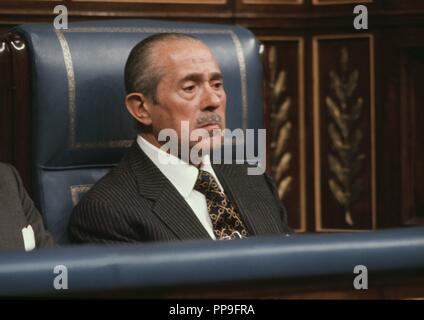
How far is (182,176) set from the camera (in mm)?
2334

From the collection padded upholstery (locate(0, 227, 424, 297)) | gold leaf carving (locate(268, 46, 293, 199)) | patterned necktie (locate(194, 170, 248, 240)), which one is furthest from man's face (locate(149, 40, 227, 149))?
gold leaf carving (locate(268, 46, 293, 199))

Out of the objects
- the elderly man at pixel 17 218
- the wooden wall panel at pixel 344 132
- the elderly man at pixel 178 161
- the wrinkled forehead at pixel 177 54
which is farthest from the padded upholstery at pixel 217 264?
the wooden wall panel at pixel 344 132

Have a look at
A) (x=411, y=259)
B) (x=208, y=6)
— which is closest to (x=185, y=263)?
(x=411, y=259)

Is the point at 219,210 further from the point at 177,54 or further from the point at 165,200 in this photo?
the point at 177,54

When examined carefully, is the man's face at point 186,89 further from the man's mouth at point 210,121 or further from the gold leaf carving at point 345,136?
the gold leaf carving at point 345,136

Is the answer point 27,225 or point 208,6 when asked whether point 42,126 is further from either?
point 208,6

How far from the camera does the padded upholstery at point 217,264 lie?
1189mm

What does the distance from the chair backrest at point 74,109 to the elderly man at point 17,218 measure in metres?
0.13

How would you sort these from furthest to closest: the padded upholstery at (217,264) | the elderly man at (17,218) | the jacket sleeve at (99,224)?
the jacket sleeve at (99,224) < the elderly man at (17,218) < the padded upholstery at (217,264)

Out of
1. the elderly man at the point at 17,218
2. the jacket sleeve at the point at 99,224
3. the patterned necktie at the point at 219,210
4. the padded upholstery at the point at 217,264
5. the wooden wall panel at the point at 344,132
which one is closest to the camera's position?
the padded upholstery at the point at 217,264

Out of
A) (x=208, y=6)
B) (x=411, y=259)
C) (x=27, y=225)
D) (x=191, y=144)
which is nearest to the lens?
(x=411, y=259)

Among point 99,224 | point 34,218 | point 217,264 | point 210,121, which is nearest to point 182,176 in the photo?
point 210,121

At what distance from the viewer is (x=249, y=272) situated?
1239mm
